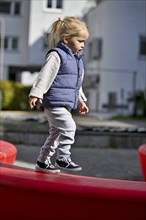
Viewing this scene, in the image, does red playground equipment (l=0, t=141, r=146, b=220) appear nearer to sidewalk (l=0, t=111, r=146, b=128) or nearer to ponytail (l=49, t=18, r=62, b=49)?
ponytail (l=49, t=18, r=62, b=49)

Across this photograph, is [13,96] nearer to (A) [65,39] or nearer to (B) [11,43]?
(B) [11,43]

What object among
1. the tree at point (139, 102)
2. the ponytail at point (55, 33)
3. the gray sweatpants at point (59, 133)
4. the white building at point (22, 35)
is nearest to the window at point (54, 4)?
the white building at point (22, 35)

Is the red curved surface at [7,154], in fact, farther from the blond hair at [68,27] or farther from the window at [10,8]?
the window at [10,8]

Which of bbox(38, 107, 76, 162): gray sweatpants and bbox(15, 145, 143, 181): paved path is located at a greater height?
bbox(38, 107, 76, 162): gray sweatpants

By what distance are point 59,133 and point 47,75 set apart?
39 cm

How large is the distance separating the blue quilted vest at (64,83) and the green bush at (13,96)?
1491 cm

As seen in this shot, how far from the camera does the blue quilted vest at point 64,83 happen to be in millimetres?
3887

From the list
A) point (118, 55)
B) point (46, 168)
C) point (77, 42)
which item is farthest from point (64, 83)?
point (118, 55)

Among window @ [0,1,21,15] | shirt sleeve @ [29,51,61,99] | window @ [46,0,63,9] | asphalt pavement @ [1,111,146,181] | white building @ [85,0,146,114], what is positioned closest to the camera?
shirt sleeve @ [29,51,61,99]

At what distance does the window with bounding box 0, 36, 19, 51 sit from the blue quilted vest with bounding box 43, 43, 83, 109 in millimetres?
22171

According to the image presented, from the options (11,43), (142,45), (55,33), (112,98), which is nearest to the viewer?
(55,33)

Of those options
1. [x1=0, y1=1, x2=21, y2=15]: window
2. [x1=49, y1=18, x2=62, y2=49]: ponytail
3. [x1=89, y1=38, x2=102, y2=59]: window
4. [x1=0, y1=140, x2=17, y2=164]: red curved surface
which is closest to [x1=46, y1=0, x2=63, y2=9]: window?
[x1=0, y1=1, x2=21, y2=15]: window

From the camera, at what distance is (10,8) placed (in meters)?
26.0

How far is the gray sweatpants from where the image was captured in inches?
154
